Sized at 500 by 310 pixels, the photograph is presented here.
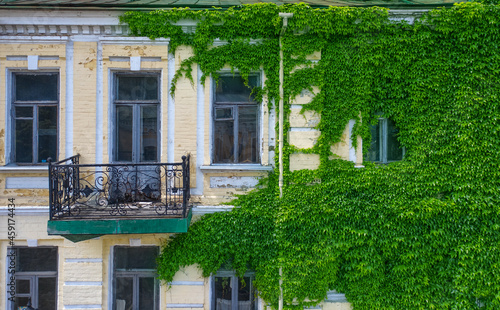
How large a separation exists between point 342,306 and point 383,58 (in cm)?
456

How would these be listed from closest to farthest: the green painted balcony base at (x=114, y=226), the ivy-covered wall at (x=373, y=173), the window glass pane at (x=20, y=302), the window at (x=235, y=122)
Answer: the green painted balcony base at (x=114, y=226), the ivy-covered wall at (x=373, y=173), the window glass pane at (x=20, y=302), the window at (x=235, y=122)

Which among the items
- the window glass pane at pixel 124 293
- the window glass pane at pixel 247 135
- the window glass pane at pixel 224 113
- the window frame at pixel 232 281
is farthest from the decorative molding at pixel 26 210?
the window glass pane at pixel 247 135

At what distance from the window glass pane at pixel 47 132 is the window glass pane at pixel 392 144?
6.34 m

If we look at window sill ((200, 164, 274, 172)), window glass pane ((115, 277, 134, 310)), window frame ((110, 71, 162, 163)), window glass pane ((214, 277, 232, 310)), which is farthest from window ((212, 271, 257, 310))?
window frame ((110, 71, 162, 163))

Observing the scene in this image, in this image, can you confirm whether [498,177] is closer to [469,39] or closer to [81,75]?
[469,39]

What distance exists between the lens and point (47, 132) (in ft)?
19.4

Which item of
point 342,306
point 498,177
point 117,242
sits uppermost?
point 498,177

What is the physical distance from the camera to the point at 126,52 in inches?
225

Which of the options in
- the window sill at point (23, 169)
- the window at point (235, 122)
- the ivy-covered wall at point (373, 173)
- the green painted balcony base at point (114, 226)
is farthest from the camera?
the window at point (235, 122)

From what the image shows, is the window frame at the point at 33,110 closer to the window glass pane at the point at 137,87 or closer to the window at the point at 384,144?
the window glass pane at the point at 137,87

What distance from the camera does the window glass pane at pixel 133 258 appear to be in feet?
19.4

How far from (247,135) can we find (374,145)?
2438 millimetres

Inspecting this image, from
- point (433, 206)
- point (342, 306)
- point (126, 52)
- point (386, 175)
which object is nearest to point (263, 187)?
point (386, 175)

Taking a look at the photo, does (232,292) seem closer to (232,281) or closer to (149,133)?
(232,281)
